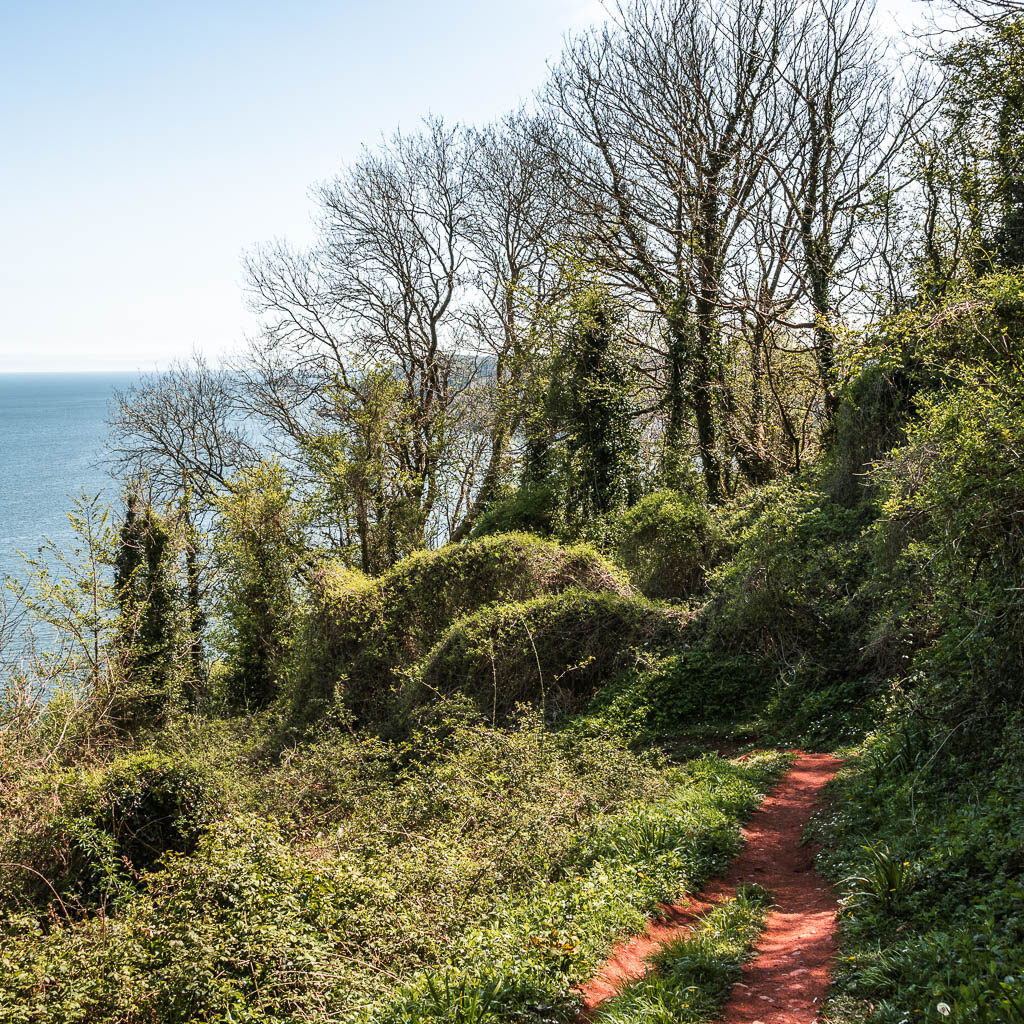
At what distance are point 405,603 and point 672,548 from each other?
6.55 m

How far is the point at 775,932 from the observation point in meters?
5.54

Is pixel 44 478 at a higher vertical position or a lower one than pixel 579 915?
higher

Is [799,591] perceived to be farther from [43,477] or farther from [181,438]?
[43,477]

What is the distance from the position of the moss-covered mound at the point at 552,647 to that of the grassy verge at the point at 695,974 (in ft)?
27.3

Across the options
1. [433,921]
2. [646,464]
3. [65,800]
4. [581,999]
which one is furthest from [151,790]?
[646,464]

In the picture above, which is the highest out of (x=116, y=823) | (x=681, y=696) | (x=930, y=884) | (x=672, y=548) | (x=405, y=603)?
(x=672, y=548)

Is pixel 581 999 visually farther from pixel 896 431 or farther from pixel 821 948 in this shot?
pixel 896 431

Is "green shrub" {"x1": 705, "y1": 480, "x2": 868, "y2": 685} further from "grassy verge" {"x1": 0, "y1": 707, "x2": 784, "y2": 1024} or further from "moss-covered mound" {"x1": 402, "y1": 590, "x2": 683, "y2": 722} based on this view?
"grassy verge" {"x1": 0, "y1": 707, "x2": 784, "y2": 1024}

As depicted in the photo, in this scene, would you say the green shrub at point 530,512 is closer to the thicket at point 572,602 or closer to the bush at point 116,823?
the thicket at point 572,602

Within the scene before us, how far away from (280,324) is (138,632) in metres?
14.3

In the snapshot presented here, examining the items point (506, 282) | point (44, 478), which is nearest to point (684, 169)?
point (506, 282)

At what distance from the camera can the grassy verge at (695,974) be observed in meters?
4.50

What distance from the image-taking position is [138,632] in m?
20.5

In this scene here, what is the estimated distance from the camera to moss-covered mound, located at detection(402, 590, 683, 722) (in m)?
14.4
